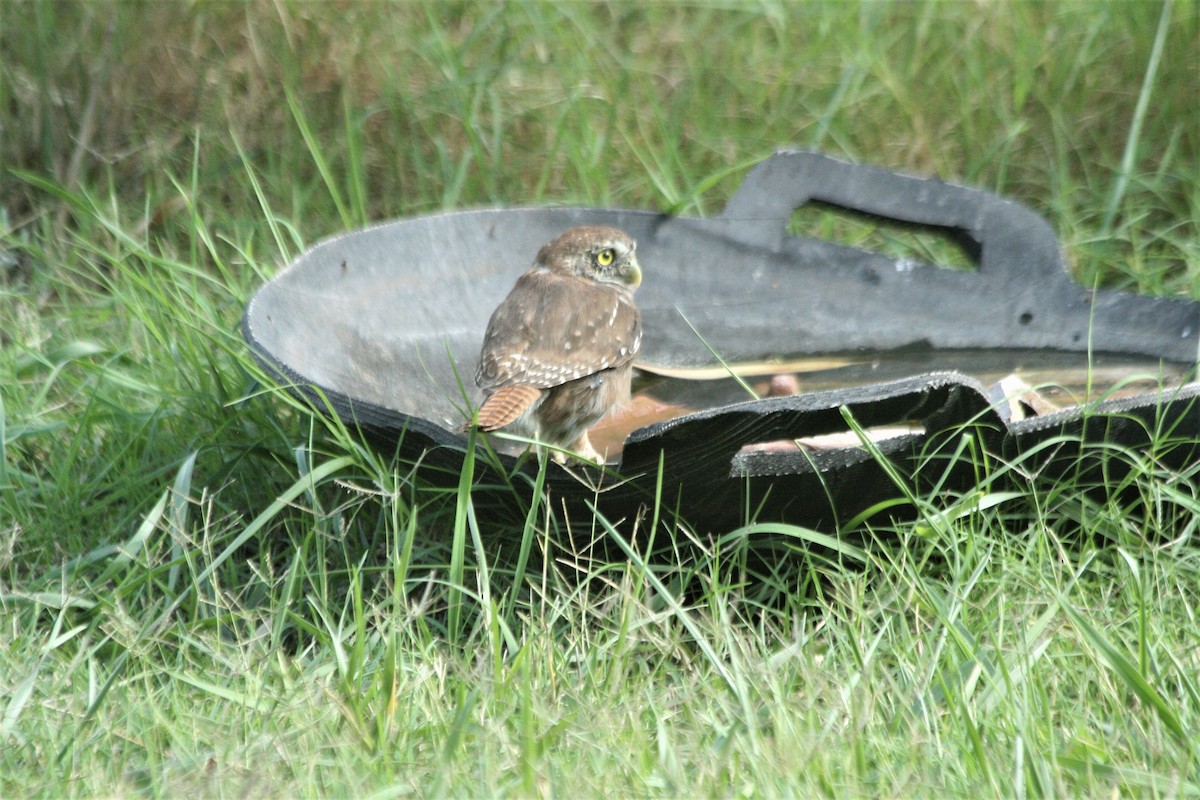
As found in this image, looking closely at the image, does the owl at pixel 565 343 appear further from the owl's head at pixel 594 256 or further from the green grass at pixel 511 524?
the green grass at pixel 511 524

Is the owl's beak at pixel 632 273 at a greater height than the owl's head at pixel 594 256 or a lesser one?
lesser

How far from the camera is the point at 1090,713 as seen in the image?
2842 mm

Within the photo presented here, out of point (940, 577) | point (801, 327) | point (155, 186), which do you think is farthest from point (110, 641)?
point (155, 186)

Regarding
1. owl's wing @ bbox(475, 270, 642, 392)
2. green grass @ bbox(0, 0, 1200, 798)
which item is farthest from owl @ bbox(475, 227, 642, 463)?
green grass @ bbox(0, 0, 1200, 798)

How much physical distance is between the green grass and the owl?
0.44 m

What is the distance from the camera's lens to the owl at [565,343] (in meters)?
3.91

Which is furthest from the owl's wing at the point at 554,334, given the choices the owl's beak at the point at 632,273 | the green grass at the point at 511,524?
the green grass at the point at 511,524

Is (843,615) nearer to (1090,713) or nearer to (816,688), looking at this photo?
(816,688)

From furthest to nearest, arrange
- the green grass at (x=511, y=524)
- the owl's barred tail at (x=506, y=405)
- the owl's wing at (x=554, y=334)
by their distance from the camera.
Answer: the owl's wing at (x=554, y=334), the owl's barred tail at (x=506, y=405), the green grass at (x=511, y=524)

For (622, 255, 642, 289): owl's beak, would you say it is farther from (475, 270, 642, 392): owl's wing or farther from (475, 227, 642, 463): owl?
(475, 270, 642, 392): owl's wing

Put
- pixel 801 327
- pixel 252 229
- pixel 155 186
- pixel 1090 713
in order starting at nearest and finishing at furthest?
Result: pixel 1090 713 < pixel 801 327 < pixel 252 229 < pixel 155 186

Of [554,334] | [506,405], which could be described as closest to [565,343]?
[554,334]

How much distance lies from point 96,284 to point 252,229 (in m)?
0.74

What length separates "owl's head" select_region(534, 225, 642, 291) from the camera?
14.5ft
